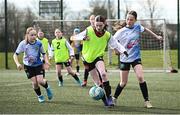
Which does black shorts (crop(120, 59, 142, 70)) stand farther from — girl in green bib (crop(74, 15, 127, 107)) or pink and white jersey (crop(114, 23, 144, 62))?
girl in green bib (crop(74, 15, 127, 107))

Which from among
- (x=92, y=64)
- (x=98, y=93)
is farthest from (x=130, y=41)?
(x=98, y=93)

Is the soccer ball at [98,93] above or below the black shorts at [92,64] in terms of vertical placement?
below

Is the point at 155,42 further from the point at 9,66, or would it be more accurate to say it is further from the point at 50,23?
the point at 9,66

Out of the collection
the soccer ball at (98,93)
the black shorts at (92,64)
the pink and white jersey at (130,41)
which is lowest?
the soccer ball at (98,93)

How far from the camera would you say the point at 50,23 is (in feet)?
87.7

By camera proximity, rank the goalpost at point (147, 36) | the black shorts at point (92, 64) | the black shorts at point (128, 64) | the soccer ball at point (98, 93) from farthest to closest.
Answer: the goalpost at point (147, 36)
the black shorts at point (92, 64)
the black shorts at point (128, 64)
the soccer ball at point (98, 93)

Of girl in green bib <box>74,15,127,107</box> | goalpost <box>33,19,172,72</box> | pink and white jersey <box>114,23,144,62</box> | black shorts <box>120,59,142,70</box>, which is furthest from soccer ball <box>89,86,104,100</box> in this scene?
goalpost <box>33,19,172,72</box>

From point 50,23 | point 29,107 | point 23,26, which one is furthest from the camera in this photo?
point 23,26

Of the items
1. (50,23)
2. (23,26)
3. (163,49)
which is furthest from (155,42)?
(23,26)

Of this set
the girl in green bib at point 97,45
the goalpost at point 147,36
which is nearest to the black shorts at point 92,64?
the girl in green bib at point 97,45

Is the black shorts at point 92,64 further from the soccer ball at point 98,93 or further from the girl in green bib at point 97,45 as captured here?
the soccer ball at point 98,93

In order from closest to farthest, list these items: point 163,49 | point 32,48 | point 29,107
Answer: point 29,107, point 32,48, point 163,49

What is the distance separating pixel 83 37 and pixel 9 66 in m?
18.7

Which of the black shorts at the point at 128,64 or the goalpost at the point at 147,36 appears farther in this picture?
the goalpost at the point at 147,36
